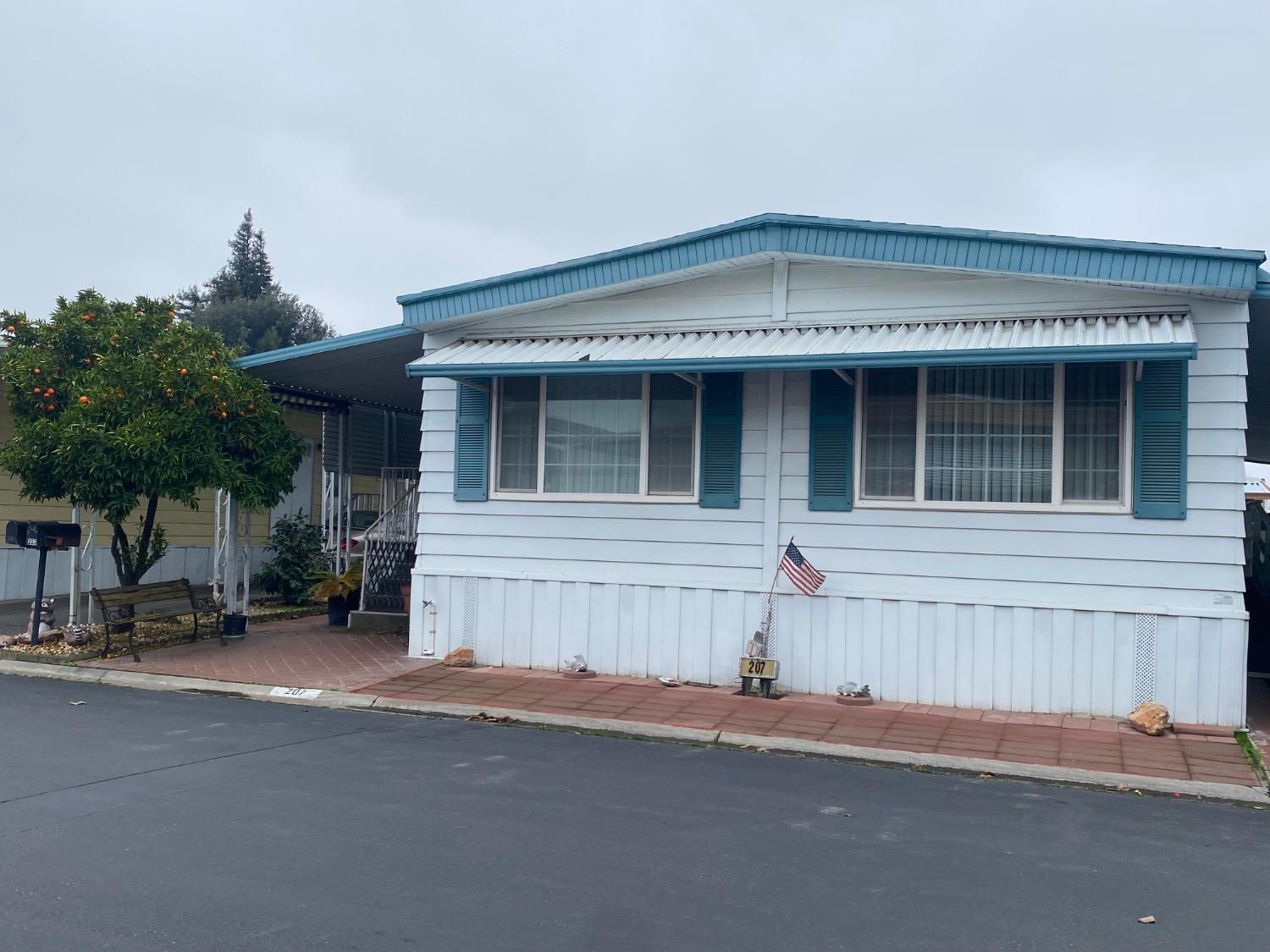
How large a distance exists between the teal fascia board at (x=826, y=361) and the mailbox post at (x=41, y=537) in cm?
443

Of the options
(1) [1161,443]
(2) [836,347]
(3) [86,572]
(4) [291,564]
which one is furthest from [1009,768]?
(3) [86,572]

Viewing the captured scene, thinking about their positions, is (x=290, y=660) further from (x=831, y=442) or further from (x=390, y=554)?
(x=831, y=442)

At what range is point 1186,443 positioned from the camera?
861 cm

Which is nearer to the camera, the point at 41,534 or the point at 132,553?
the point at 41,534

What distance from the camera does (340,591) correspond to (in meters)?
13.8

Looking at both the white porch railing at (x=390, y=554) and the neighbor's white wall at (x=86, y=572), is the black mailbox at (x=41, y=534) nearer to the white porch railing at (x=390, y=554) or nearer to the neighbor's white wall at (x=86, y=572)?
the neighbor's white wall at (x=86, y=572)

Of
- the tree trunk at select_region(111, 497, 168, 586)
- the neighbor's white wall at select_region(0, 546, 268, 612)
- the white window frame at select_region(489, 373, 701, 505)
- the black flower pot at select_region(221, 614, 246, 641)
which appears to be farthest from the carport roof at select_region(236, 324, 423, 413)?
the neighbor's white wall at select_region(0, 546, 268, 612)

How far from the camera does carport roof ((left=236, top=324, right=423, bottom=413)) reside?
11.6 metres

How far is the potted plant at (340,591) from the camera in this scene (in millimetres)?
13719

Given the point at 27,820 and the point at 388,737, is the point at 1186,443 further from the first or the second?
the point at 27,820

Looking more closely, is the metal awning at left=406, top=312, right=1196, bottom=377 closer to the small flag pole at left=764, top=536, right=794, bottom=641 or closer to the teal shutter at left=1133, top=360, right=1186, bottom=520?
the teal shutter at left=1133, top=360, right=1186, bottom=520

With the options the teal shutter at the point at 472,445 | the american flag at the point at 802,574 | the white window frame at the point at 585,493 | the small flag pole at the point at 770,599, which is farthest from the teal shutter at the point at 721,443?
the teal shutter at the point at 472,445

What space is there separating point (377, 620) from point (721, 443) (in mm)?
5758

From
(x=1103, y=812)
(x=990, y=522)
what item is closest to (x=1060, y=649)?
(x=990, y=522)
